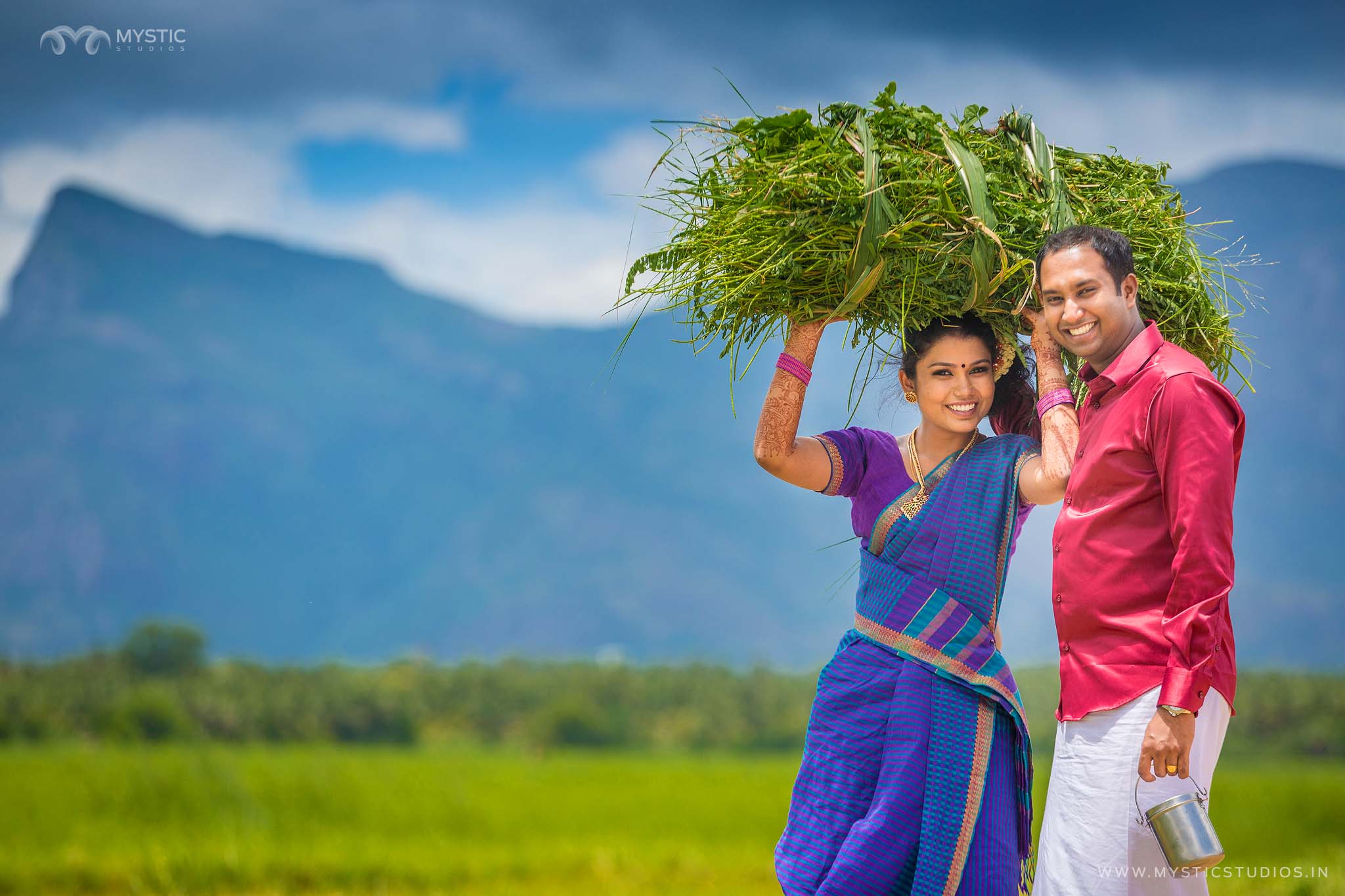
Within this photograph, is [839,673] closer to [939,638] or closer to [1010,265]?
[939,638]

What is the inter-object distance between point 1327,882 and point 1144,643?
4.42 metres

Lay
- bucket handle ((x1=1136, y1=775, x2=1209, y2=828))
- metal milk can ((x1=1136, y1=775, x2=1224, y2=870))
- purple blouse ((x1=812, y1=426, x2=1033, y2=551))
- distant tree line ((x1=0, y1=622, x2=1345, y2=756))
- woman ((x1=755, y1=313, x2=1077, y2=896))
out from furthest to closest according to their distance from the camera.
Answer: distant tree line ((x1=0, y1=622, x2=1345, y2=756))
purple blouse ((x1=812, y1=426, x2=1033, y2=551))
woman ((x1=755, y1=313, x2=1077, y2=896))
bucket handle ((x1=1136, y1=775, x2=1209, y2=828))
metal milk can ((x1=1136, y1=775, x2=1224, y2=870))

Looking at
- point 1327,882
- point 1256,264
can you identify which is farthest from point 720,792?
point 1256,264

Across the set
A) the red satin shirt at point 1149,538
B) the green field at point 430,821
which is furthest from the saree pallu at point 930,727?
the green field at point 430,821

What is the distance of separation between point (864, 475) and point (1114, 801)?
3.78 ft

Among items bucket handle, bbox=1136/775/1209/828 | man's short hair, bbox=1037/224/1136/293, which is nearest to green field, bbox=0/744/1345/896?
bucket handle, bbox=1136/775/1209/828

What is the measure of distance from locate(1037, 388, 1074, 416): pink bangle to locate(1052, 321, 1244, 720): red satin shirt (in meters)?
0.14

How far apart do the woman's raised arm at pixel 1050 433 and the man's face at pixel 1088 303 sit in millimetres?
199

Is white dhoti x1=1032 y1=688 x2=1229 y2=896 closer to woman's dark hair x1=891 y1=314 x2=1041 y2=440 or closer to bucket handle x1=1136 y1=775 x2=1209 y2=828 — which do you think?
bucket handle x1=1136 y1=775 x2=1209 y2=828

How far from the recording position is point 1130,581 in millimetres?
2396

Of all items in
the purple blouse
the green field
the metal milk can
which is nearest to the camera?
the metal milk can

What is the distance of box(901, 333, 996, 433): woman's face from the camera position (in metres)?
3.00

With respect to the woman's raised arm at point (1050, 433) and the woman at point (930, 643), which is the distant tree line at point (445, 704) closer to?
the woman at point (930, 643)

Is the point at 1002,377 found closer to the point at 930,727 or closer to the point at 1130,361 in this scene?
the point at 1130,361
